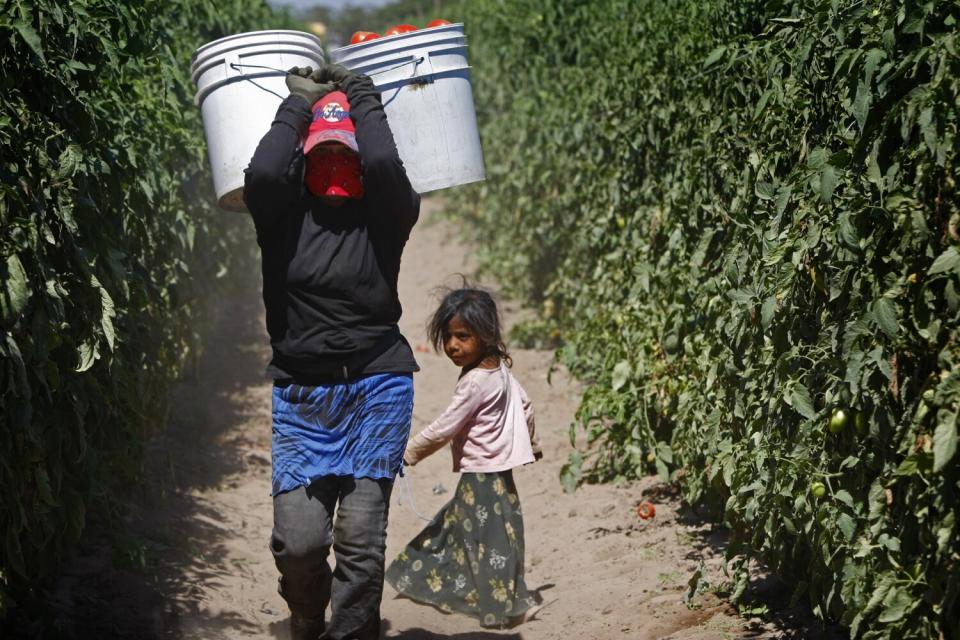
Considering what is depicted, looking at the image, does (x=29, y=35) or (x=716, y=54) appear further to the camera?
(x=716, y=54)

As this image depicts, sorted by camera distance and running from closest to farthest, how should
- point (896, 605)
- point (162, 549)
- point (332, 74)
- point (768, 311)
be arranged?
point (896, 605), point (768, 311), point (332, 74), point (162, 549)

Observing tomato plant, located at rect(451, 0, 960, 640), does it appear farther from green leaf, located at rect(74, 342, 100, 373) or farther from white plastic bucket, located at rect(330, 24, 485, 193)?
green leaf, located at rect(74, 342, 100, 373)

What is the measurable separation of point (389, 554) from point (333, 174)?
2.28 meters

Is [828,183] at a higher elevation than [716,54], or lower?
lower

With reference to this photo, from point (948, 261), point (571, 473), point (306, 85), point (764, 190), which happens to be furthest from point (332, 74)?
point (571, 473)

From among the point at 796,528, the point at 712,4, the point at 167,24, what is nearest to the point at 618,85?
the point at 712,4

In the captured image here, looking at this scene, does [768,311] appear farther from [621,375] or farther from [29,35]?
[29,35]

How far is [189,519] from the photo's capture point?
5465 mm

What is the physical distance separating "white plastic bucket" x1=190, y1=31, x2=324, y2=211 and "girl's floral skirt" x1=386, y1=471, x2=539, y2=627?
1475 millimetres

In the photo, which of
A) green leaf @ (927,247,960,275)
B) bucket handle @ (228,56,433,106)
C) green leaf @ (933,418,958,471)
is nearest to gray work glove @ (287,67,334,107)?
bucket handle @ (228,56,433,106)

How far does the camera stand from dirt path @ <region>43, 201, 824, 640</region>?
4168 millimetres

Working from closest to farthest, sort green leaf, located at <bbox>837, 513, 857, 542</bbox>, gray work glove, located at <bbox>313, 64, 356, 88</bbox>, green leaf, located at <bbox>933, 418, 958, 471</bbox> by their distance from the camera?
green leaf, located at <bbox>933, 418, 958, 471</bbox> < green leaf, located at <bbox>837, 513, 857, 542</bbox> < gray work glove, located at <bbox>313, 64, 356, 88</bbox>

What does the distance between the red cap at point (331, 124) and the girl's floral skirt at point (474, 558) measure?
1.55 meters

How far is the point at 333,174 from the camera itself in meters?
3.60
